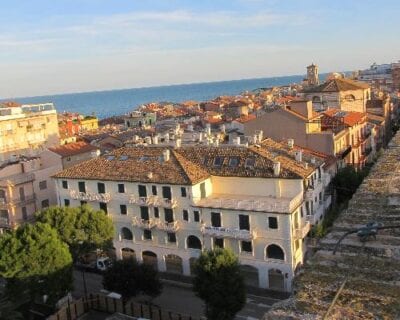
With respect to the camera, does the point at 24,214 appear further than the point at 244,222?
Yes

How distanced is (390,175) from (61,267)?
22.0m

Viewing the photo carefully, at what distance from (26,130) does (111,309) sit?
4316cm

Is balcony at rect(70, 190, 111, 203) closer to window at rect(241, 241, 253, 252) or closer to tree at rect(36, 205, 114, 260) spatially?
tree at rect(36, 205, 114, 260)

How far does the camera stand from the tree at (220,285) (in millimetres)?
28453

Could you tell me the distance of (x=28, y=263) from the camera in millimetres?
29875

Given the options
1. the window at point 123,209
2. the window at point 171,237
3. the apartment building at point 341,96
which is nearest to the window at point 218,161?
the window at point 171,237

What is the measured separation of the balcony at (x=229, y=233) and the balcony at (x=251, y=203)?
160 centimetres

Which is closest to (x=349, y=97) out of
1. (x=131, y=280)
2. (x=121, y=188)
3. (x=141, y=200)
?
(x=121, y=188)

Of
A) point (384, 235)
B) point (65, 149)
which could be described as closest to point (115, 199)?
point (65, 149)

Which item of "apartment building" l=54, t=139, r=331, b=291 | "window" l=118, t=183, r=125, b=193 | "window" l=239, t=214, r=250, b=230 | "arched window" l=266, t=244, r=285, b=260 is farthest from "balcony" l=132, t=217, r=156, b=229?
"arched window" l=266, t=244, r=285, b=260

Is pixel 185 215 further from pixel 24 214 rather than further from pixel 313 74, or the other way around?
pixel 313 74

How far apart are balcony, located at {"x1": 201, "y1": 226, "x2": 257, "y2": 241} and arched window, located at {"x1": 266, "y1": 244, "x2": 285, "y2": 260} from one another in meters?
1.34

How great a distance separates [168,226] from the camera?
38375 millimetres

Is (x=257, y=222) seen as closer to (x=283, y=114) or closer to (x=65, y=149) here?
(x=283, y=114)
